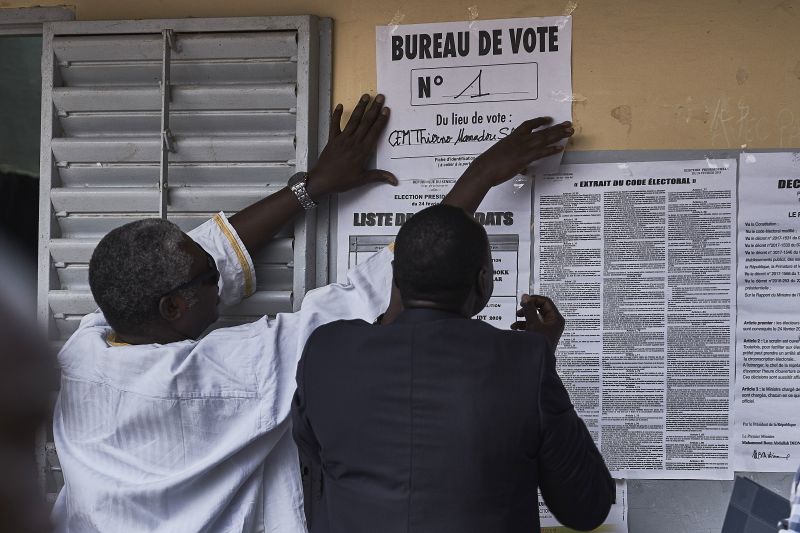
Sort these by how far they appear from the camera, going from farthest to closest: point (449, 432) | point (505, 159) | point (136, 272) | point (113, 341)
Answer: point (505, 159) → point (113, 341) → point (136, 272) → point (449, 432)

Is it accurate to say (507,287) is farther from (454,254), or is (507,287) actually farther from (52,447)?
(52,447)

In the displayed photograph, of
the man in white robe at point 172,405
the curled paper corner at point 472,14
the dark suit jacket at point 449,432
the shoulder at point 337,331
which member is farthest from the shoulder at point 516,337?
the curled paper corner at point 472,14

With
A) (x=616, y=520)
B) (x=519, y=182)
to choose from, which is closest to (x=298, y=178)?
(x=519, y=182)

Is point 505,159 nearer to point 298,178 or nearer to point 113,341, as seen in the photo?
point 298,178

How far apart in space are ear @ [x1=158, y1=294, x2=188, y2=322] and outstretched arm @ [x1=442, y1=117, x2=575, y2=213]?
0.76 meters

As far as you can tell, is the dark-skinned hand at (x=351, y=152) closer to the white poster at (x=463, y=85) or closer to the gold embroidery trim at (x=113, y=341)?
the white poster at (x=463, y=85)

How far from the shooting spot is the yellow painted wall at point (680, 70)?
110 inches

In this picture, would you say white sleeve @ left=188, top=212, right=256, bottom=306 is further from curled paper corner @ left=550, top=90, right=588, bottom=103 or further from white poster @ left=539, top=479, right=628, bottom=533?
white poster @ left=539, top=479, right=628, bottom=533

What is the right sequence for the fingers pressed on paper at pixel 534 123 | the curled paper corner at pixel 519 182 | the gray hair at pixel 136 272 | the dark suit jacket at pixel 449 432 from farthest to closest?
1. the curled paper corner at pixel 519 182
2. the fingers pressed on paper at pixel 534 123
3. the gray hair at pixel 136 272
4. the dark suit jacket at pixel 449 432

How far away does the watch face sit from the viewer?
2.86 m

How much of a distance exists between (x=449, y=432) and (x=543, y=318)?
656 millimetres

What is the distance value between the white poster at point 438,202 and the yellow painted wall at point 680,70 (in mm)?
277

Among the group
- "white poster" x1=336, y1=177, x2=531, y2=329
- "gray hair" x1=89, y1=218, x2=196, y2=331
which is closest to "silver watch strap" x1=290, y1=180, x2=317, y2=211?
"white poster" x1=336, y1=177, x2=531, y2=329

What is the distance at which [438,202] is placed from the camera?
9.61 feet
